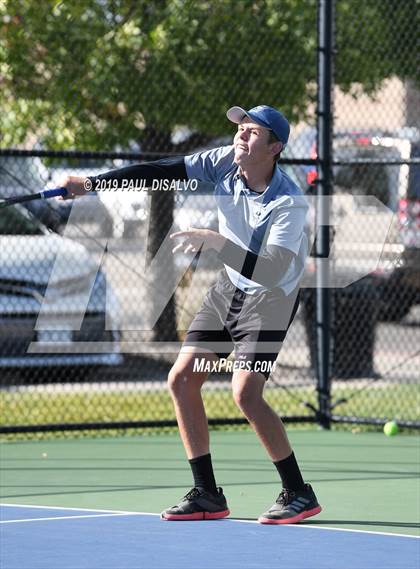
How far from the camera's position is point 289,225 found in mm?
6621

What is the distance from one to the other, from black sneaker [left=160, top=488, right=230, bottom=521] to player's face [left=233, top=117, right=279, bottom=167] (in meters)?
1.68

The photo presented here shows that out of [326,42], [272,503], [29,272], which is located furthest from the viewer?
[29,272]

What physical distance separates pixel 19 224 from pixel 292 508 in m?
5.37

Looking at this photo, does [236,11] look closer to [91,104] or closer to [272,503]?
[91,104]

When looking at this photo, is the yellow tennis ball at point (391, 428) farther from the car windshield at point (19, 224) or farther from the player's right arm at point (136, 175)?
the player's right arm at point (136, 175)

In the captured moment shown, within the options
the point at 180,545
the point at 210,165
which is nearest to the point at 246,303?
the point at 210,165

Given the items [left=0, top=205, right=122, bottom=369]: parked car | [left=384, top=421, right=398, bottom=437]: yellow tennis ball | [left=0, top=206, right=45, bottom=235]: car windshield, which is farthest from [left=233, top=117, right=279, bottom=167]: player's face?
[left=0, top=206, right=45, bottom=235]: car windshield

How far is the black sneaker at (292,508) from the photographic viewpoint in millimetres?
6875

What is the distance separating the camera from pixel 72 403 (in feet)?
39.5

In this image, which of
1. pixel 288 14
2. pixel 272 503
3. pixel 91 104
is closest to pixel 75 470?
pixel 272 503

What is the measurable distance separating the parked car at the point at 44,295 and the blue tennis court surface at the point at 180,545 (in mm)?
4335

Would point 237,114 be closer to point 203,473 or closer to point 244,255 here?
point 244,255

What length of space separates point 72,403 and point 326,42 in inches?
149

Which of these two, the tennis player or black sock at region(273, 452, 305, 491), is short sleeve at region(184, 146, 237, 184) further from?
black sock at region(273, 452, 305, 491)
